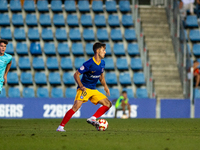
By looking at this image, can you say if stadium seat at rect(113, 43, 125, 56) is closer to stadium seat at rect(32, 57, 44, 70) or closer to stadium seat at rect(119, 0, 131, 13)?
stadium seat at rect(119, 0, 131, 13)

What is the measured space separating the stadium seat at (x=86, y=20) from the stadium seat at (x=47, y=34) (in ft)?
5.42

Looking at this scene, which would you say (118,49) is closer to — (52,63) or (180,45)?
(180,45)

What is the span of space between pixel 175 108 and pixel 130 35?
487cm

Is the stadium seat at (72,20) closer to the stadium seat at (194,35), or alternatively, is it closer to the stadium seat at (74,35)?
the stadium seat at (74,35)

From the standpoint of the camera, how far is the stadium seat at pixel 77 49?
20891mm

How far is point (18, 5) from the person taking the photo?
22109mm

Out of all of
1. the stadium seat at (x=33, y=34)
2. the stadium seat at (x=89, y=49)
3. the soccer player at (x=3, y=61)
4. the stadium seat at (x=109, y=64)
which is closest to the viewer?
the soccer player at (x=3, y=61)

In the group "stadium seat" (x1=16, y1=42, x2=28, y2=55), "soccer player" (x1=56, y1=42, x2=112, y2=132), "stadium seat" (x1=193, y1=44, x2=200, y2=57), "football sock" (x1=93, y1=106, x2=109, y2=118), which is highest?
"soccer player" (x1=56, y1=42, x2=112, y2=132)

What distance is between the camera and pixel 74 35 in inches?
840

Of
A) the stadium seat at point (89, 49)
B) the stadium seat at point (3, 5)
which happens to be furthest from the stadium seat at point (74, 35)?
the stadium seat at point (3, 5)

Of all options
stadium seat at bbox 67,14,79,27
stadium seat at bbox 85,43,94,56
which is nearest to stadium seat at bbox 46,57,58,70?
stadium seat at bbox 85,43,94,56

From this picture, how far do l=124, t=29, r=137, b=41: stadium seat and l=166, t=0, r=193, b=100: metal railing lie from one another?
1847 millimetres

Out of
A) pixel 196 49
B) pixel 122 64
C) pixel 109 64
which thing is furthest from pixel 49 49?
pixel 196 49

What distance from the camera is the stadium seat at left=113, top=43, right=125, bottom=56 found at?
68.6 feet
